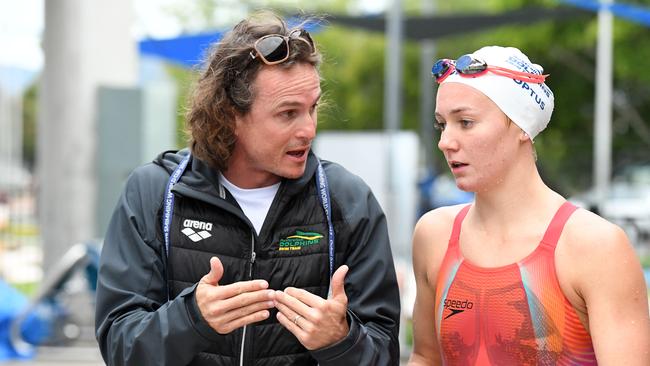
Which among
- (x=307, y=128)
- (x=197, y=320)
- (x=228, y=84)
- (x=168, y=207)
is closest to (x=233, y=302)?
(x=197, y=320)

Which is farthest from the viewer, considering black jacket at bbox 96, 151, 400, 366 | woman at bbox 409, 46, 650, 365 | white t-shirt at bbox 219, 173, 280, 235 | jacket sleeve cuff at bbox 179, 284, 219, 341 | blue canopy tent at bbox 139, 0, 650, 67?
blue canopy tent at bbox 139, 0, 650, 67

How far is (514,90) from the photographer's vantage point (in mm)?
2742

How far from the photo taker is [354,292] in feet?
9.73

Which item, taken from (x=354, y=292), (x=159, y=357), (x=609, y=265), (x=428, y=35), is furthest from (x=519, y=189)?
(x=428, y=35)

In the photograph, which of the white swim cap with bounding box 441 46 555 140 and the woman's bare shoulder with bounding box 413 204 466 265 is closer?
the white swim cap with bounding box 441 46 555 140

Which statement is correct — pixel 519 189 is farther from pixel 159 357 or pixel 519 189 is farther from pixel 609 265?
pixel 159 357

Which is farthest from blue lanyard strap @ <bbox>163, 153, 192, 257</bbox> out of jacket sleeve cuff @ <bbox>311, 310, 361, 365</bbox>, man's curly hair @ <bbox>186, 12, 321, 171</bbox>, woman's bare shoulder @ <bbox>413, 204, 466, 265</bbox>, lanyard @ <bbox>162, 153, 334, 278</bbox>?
woman's bare shoulder @ <bbox>413, 204, 466, 265</bbox>

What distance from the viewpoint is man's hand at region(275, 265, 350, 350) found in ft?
8.77

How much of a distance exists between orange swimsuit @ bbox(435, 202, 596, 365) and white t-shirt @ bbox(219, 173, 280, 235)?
55 cm

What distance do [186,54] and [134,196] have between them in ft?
33.2

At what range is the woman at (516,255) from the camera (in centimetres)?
259

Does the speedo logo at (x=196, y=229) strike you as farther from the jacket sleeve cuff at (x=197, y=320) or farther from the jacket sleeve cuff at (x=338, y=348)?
the jacket sleeve cuff at (x=338, y=348)

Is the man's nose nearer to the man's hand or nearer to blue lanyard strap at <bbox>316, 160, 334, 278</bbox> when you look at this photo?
blue lanyard strap at <bbox>316, 160, 334, 278</bbox>

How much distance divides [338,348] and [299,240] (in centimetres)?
38
